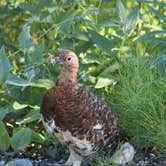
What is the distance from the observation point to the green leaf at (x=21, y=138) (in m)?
3.56

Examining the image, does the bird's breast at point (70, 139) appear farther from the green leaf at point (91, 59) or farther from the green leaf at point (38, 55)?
the green leaf at point (91, 59)

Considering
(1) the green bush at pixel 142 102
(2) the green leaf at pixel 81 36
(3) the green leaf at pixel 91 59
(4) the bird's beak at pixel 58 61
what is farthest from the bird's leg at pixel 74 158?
(2) the green leaf at pixel 81 36

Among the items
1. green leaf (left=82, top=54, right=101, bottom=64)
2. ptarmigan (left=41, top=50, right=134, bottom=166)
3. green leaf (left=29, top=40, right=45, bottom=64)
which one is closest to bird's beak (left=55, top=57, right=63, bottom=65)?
ptarmigan (left=41, top=50, right=134, bottom=166)

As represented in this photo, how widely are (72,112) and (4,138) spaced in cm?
40

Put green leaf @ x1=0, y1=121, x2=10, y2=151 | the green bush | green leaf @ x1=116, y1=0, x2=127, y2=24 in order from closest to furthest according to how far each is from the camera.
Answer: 1. green leaf @ x1=0, y1=121, x2=10, y2=151
2. the green bush
3. green leaf @ x1=116, y1=0, x2=127, y2=24

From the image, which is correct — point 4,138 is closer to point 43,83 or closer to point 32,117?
point 32,117

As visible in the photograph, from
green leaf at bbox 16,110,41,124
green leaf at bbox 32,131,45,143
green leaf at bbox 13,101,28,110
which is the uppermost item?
green leaf at bbox 13,101,28,110

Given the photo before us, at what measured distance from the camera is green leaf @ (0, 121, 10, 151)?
362 cm

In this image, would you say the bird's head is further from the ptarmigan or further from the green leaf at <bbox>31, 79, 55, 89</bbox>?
the green leaf at <bbox>31, 79, 55, 89</bbox>

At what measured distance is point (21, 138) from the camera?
3580 mm

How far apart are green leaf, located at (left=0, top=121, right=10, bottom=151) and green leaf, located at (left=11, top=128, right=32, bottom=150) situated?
59mm

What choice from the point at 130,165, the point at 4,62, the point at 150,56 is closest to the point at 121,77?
the point at 150,56

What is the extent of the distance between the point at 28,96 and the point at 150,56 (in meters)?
0.70

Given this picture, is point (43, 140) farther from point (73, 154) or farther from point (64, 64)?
point (64, 64)
